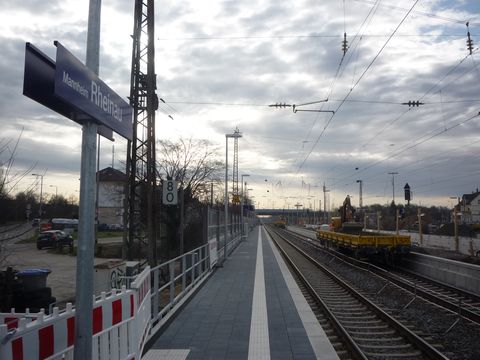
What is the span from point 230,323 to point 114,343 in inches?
177

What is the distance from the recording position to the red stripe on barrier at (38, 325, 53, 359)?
3.48 metres

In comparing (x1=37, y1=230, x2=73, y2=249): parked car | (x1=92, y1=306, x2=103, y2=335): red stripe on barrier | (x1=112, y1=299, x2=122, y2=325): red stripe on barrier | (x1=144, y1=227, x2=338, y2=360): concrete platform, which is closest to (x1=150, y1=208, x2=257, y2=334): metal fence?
(x1=144, y1=227, x2=338, y2=360): concrete platform

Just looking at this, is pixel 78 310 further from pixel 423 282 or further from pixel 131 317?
pixel 423 282

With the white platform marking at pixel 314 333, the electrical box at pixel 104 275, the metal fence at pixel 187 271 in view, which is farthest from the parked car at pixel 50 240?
the electrical box at pixel 104 275

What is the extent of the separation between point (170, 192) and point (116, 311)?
8.44 m

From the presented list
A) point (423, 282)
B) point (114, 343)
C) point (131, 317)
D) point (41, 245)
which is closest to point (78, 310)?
point (114, 343)

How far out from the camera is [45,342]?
3557mm

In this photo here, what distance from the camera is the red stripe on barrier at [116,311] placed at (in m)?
4.82

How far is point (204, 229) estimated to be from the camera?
1808 centimetres

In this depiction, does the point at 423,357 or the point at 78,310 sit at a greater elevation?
the point at 78,310

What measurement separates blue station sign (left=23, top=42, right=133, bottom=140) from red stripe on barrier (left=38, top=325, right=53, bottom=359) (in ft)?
5.33

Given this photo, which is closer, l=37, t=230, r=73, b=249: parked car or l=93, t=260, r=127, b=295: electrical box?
l=93, t=260, r=127, b=295: electrical box

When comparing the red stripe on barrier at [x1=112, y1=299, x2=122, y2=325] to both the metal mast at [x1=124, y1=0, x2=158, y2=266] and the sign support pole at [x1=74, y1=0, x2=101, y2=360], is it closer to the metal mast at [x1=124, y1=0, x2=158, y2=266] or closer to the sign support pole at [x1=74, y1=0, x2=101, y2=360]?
the sign support pole at [x1=74, y1=0, x2=101, y2=360]

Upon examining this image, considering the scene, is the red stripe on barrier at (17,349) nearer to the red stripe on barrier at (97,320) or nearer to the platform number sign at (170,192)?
the red stripe on barrier at (97,320)
